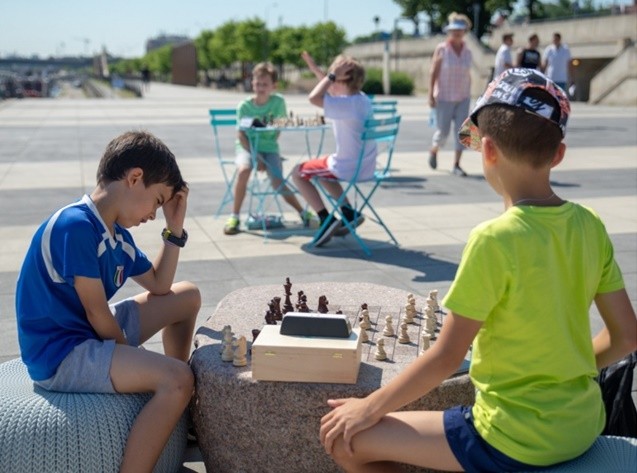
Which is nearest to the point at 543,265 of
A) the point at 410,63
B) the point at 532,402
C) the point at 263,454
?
the point at 532,402

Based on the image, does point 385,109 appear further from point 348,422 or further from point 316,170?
point 348,422

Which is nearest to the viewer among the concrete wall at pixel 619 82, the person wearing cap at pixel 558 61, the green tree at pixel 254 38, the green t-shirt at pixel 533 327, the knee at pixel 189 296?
the green t-shirt at pixel 533 327

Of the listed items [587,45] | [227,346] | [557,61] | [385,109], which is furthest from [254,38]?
[227,346]

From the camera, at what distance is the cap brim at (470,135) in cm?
257

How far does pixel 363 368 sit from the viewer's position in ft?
10.1

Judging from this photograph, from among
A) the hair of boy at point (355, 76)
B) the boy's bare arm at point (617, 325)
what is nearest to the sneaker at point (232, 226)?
the hair of boy at point (355, 76)

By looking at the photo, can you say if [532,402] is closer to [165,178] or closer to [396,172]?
[165,178]

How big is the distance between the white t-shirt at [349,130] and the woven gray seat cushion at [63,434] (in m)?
4.28

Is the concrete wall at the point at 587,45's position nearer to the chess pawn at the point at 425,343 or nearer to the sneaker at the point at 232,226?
the sneaker at the point at 232,226

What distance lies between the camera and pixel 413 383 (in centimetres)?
239

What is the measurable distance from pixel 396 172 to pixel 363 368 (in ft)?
29.8

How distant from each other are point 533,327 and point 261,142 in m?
5.88

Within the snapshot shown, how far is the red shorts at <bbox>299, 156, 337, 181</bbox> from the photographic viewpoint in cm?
706

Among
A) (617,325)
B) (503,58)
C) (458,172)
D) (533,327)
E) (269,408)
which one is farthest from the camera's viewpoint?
(503,58)
